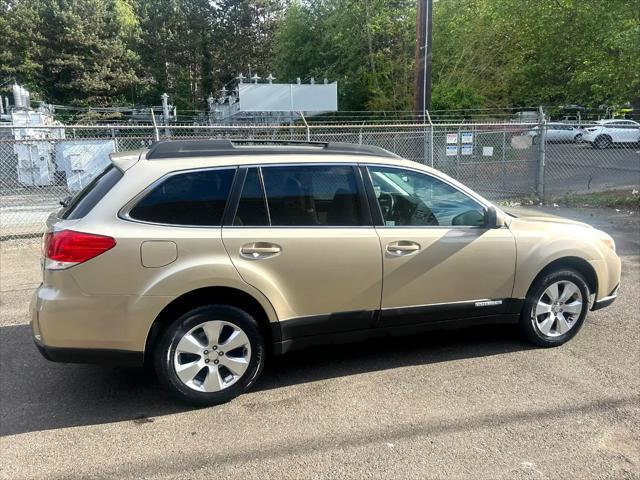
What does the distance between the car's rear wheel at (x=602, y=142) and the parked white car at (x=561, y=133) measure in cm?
58

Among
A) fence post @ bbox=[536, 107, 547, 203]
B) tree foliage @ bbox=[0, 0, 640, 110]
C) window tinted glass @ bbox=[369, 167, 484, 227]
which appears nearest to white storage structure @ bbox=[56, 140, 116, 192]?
window tinted glass @ bbox=[369, 167, 484, 227]

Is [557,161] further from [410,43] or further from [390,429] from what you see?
[390,429]

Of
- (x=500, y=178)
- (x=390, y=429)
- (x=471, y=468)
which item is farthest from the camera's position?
(x=500, y=178)

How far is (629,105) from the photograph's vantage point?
53.6 feet

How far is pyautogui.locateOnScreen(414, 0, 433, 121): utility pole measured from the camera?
42.5 feet

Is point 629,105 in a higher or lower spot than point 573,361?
higher

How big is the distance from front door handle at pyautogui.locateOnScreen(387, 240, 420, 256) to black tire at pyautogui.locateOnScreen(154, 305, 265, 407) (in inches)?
44.0

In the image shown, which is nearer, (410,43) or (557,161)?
(557,161)

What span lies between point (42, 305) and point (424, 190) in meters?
2.81

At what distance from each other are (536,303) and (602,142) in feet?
55.1

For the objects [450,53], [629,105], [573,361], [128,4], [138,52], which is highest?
[128,4]

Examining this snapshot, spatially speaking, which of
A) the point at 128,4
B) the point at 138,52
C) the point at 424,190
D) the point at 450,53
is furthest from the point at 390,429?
the point at 128,4

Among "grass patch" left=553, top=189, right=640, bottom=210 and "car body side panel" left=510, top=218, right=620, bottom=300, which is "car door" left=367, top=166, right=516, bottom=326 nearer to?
"car body side panel" left=510, top=218, right=620, bottom=300

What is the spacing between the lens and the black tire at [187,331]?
3512 mm
